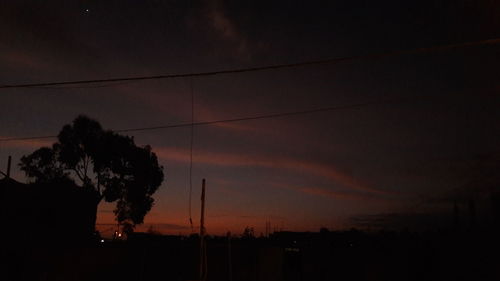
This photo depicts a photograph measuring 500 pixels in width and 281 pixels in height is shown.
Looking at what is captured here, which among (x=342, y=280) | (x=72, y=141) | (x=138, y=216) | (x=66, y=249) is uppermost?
(x=72, y=141)

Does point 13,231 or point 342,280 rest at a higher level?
point 13,231

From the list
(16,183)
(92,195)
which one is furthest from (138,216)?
(16,183)

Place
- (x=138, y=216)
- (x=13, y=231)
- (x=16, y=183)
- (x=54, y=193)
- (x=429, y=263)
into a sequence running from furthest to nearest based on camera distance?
1. (x=138, y=216)
2. (x=54, y=193)
3. (x=16, y=183)
4. (x=13, y=231)
5. (x=429, y=263)

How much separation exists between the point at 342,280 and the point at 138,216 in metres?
21.0

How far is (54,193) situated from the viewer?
1201 inches

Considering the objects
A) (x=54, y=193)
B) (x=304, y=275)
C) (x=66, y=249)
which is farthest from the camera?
(x=54, y=193)

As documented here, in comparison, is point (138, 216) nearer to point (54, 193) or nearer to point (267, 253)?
point (54, 193)

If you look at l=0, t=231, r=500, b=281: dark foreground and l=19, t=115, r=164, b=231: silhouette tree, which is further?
l=19, t=115, r=164, b=231: silhouette tree

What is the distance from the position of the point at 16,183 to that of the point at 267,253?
15443 millimetres

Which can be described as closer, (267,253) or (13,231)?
(267,253)

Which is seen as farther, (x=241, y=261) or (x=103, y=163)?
(x=103, y=163)

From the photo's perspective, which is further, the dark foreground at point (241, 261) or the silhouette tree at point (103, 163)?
the silhouette tree at point (103, 163)

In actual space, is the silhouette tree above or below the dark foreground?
above

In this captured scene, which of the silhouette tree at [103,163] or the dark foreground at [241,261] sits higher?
the silhouette tree at [103,163]
